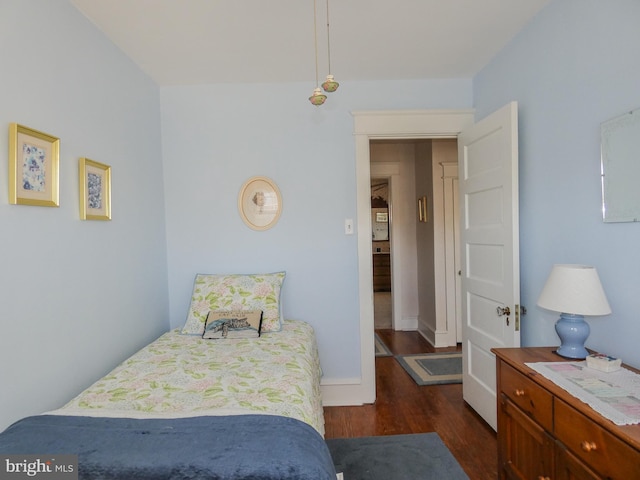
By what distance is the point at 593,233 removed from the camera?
1.59 m

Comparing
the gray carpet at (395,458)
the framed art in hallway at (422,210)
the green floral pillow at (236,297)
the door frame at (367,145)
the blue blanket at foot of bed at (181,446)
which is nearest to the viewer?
the blue blanket at foot of bed at (181,446)

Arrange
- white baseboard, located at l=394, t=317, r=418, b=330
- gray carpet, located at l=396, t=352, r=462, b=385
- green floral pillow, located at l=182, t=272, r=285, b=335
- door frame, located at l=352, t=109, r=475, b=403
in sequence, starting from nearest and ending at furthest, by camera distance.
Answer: green floral pillow, located at l=182, t=272, r=285, b=335 → door frame, located at l=352, t=109, r=475, b=403 → gray carpet, located at l=396, t=352, r=462, b=385 → white baseboard, located at l=394, t=317, r=418, b=330

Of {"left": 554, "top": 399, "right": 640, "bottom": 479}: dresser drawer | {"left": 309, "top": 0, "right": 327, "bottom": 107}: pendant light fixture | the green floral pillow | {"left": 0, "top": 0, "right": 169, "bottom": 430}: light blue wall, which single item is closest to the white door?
{"left": 554, "top": 399, "right": 640, "bottom": 479}: dresser drawer

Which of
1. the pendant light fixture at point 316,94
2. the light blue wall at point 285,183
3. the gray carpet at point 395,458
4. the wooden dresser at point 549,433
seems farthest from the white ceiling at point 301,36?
the gray carpet at point 395,458

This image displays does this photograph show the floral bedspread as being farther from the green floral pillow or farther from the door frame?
the door frame

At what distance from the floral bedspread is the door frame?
2.36ft

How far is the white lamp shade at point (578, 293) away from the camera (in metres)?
1.41

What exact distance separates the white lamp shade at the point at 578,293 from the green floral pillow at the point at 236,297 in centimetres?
167

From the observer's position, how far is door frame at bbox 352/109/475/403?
2.71 meters

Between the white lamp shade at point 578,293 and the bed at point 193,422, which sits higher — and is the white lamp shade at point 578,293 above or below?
above

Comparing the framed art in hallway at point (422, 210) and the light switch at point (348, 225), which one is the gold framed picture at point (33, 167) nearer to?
the light switch at point (348, 225)

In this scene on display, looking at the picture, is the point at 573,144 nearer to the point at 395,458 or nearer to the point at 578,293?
the point at 578,293

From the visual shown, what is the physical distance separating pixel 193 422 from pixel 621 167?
1964mm

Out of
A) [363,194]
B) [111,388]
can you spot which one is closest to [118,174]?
[111,388]
